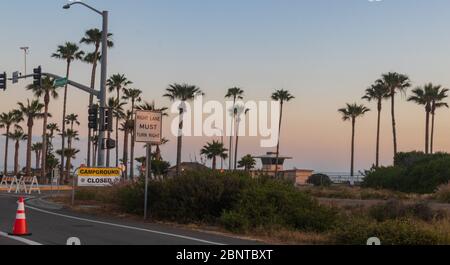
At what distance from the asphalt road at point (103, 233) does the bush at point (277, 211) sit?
2.08 meters

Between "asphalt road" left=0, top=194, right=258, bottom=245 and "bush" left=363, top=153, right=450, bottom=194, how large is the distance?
1445 inches

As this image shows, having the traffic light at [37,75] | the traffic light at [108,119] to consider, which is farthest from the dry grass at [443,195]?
the traffic light at [37,75]

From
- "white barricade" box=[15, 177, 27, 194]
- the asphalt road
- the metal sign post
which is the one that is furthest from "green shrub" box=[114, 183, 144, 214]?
"white barricade" box=[15, 177, 27, 194]

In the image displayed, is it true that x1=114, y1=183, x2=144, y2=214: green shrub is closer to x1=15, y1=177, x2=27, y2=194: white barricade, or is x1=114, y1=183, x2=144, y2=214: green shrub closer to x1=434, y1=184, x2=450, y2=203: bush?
x1=15, y1=177, x2=27, y2=194: white barricade

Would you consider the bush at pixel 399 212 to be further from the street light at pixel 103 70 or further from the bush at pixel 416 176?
the bush at pixel 416 176

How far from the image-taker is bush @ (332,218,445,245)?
43.8ft

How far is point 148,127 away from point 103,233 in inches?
217

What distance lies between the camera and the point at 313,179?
259 ft

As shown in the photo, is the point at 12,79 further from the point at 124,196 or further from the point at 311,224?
the point at 311,224

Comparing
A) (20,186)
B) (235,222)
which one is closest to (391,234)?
(235,222)

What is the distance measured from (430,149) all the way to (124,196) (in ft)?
215

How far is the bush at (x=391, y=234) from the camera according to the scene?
43.8 ft
